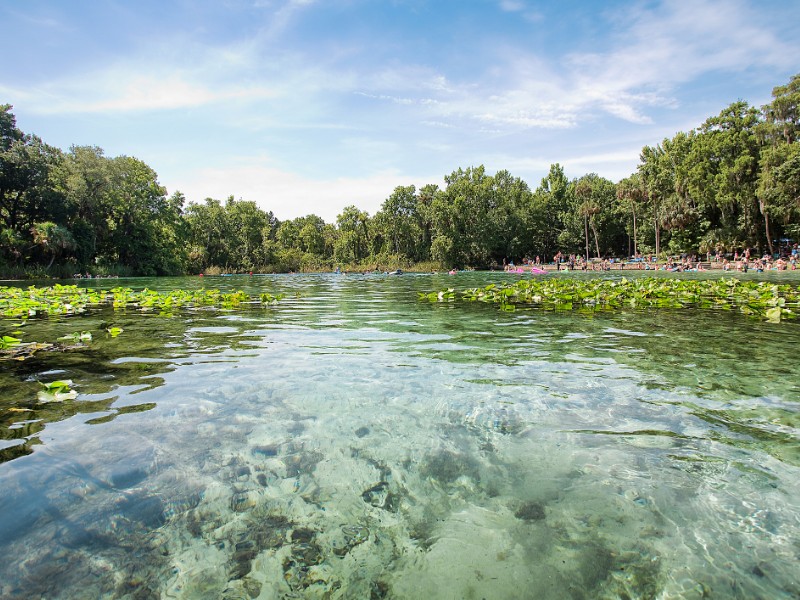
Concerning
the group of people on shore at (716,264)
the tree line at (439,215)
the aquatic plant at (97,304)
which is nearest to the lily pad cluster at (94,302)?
the aquatic plant at (97,304)

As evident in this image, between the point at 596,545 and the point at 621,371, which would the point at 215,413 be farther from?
the point at 621,371

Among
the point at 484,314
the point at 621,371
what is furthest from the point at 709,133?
the point at 621,371

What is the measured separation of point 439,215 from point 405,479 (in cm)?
6708

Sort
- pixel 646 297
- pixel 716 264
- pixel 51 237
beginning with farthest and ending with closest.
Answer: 1. pixel 716 264
2. pixel 51 237
3. pixel 646 297

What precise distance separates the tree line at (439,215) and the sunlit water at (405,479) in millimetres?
43692

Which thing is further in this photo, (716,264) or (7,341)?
(716,264)

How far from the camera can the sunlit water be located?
77.0 inches

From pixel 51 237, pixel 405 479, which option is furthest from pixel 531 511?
pixel 51 237

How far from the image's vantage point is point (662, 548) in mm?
2115

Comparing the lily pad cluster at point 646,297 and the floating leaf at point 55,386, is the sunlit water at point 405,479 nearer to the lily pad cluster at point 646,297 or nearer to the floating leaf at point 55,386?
the floating leaf at point 55,386

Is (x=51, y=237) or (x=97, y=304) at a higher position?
(x=51, y=237)

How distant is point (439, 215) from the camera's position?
2675 inches

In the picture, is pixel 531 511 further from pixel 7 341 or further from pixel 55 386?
pixel 7 341

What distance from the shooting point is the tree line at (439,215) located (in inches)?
1575
